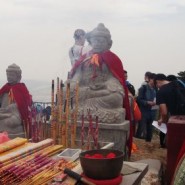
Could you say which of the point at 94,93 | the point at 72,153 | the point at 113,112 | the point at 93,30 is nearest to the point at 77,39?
the point at 93,30

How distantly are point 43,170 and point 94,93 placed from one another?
→ 3620 millimetres

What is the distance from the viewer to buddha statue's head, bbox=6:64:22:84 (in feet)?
22.5

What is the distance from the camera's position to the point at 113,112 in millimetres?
5992

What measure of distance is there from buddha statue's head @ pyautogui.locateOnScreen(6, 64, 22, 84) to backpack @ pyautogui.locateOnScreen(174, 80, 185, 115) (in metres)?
2.77

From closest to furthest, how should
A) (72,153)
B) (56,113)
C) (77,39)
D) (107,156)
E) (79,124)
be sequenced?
1. (107,156)
2. (72,153)
3. (56,113)
4. (79,124)
5. (77,39)

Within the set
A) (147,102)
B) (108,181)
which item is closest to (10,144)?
(108,181)

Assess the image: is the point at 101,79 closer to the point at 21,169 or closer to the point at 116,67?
the point at 116,67

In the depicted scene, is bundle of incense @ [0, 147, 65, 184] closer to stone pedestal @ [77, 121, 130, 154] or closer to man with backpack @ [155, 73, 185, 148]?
stone pedestal @ [77, 121, 130, 154]

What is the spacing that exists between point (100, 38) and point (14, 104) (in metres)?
1.86

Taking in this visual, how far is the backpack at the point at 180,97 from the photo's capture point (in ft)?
20.2

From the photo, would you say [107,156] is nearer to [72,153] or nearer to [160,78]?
[72,153]

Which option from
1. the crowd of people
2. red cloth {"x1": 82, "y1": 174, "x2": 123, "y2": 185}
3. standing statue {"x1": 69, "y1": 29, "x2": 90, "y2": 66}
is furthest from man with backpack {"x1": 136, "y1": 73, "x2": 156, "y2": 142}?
red cloth {"x1": 82, "y1": 174, "x2": 123, "y2": 185}

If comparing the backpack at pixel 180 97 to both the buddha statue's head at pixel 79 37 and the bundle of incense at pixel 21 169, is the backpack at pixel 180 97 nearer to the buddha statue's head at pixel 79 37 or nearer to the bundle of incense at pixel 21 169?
the buddha statue's head at pixel 79 37

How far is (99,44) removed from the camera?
6.58 meters
